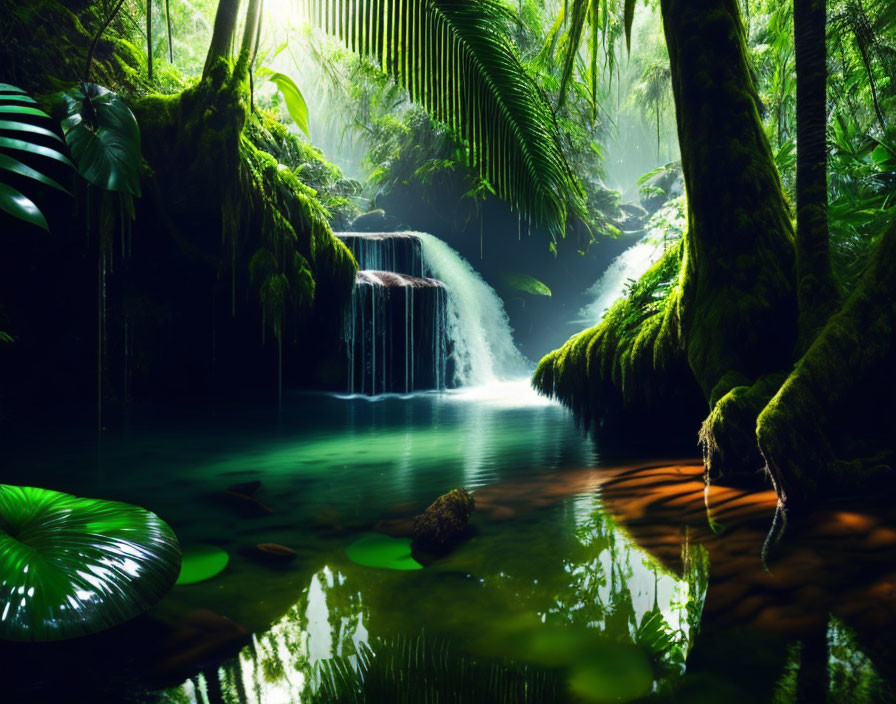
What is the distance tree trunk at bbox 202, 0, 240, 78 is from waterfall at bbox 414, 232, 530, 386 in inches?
320

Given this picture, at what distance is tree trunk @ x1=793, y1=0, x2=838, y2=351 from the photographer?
3.35m

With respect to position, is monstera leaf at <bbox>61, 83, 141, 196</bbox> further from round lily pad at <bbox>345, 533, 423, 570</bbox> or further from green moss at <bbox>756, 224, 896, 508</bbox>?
green moss at <bbox>756, 224, 896, 508</bbox>

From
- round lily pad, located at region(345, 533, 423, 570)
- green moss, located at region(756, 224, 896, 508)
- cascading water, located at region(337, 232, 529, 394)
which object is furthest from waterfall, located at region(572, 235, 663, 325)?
round lily pad, located at region(345, 533, 423, 570)

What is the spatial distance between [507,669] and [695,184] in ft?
11.4

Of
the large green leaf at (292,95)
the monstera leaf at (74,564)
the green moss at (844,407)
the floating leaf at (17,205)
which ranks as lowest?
the monstera leaf at (74,564)

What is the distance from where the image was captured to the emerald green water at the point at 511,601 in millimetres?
1585

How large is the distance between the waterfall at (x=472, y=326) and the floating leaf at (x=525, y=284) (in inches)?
39.3

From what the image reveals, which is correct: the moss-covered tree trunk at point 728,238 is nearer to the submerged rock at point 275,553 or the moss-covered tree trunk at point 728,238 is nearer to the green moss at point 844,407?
the green moss at point 844,407

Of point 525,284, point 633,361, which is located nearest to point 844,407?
point 633,361

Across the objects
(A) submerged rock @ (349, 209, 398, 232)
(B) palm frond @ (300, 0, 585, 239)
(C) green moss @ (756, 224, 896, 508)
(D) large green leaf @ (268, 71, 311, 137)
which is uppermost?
(A) submerged rock @ (349, 209, 398, 232)

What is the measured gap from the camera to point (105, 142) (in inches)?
169

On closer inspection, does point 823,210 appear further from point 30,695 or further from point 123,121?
point 123,121

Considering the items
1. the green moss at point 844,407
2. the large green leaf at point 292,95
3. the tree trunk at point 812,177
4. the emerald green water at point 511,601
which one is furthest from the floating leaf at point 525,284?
the green moss at point 844,407

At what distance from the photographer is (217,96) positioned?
6.25 m
